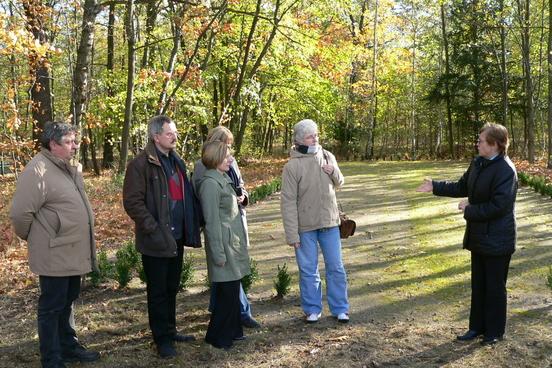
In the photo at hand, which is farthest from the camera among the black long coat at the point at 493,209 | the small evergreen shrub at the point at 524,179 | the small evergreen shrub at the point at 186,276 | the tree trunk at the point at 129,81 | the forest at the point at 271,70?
the small evergreen shrub at the point at 524,179

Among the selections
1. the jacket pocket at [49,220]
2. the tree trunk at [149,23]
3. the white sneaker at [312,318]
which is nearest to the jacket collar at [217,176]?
the jacket pocket at [49,220]

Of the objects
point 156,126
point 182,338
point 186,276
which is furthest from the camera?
point 186,276

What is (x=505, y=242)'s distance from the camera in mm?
4242

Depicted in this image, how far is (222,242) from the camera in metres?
4.35

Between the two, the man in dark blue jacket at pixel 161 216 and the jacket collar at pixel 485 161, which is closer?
the man in dark blue jacket at pixel 161 216

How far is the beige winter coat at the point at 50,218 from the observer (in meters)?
3.77

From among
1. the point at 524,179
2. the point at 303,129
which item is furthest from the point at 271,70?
the point at 303,129

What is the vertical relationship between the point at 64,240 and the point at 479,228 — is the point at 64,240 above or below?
above

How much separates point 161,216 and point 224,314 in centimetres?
100

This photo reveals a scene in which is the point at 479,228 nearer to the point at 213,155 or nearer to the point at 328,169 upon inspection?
the point at 328,169

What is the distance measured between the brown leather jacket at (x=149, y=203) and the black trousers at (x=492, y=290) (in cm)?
252

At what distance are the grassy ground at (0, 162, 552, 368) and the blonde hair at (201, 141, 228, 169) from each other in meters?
1.54

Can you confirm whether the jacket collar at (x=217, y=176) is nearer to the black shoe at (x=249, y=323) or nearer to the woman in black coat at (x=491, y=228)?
the black shoe at (x=249, y=323)

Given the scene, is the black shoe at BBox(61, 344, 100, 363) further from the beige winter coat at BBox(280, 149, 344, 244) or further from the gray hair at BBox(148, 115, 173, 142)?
the beige winter coat at BBox(280, 149, 344, 244)
